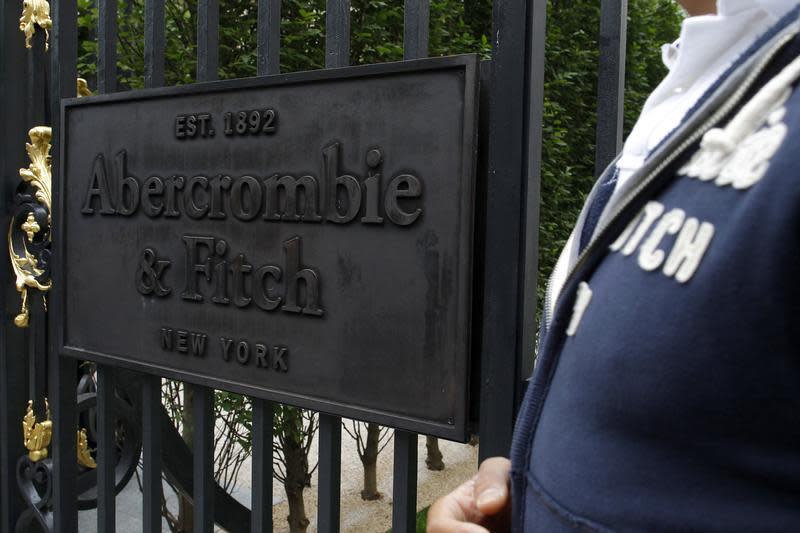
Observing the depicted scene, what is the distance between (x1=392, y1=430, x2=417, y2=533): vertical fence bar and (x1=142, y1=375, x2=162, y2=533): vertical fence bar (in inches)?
34.4

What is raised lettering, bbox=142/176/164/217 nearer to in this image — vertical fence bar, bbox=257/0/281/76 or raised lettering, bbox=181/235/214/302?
raised lettering, bbox=181/235/214/302

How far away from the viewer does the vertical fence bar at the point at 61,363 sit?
2512 mm

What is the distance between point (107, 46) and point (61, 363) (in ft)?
3.35

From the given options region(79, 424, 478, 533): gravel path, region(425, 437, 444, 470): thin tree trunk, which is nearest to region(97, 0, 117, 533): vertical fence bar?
region(79, 424, 478, 533): gravel path

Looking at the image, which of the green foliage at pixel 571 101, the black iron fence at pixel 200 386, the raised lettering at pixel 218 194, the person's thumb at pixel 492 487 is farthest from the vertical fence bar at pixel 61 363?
the green foliage at pixel 571 101

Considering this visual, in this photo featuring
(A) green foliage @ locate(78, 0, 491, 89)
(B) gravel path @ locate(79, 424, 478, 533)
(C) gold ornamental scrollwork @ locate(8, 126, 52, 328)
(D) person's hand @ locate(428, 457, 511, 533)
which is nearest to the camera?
(D) person's hand @ locate(428, 457, 511, 533)

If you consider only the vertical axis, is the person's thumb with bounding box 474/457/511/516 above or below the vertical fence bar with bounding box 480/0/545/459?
below

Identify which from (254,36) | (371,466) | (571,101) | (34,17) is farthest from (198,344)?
(571,101)

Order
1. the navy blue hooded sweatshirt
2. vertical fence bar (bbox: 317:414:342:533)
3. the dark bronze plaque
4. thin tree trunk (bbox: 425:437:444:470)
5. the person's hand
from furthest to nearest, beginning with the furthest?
thin tree trunk (bbox: 425:437:444:470), vertical fence bar (bbox: 317:414:342:533), the dark bronze plaque, the person's hand, the navy blue hooded sweatshirt

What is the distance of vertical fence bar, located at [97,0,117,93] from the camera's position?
2.39 metres

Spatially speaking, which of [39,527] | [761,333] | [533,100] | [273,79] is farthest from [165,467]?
[761,333]

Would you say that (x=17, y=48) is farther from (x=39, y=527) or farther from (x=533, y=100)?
(x=533, y=100)

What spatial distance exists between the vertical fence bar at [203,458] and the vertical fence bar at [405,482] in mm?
632

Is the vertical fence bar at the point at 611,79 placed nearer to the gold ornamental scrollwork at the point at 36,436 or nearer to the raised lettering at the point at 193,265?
the raised lettering at the point at 193,265
